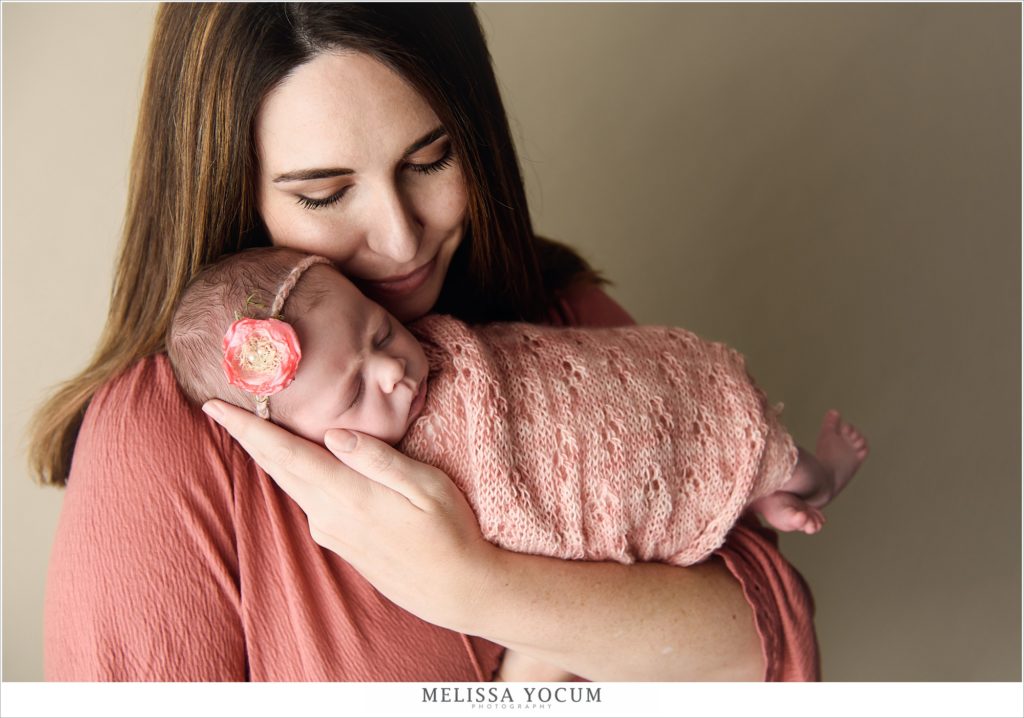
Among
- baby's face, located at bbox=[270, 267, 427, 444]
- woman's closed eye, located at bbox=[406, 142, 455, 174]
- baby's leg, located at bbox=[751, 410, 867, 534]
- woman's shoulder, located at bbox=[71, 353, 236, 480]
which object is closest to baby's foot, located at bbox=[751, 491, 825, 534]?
baby's leg, located at bbox=[751, 410, 867, 534]

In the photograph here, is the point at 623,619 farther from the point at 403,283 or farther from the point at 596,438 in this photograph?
the point at 403,283

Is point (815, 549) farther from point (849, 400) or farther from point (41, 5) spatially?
point (41, 5)

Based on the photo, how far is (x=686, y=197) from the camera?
1957 millimetres

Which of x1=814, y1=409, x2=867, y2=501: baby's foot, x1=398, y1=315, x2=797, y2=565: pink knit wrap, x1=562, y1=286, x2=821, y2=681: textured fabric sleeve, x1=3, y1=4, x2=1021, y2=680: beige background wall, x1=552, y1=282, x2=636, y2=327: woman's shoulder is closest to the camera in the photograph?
x1=398, y1=315, x2=797, y2=565: pink knit wrap

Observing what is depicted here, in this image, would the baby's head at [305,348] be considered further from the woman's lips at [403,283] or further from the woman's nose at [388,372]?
the woman's lips at [403,283]

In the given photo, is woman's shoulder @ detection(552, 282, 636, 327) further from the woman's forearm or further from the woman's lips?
the woman's forearm

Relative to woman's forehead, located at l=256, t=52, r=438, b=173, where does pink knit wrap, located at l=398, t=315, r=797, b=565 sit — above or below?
below

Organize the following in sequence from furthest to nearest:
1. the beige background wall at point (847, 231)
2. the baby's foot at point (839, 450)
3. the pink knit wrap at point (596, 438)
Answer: the beige background wall at point (847, 231)
the baby's foot at point (839, 450)
the pink knit wrap at point (596, 438)

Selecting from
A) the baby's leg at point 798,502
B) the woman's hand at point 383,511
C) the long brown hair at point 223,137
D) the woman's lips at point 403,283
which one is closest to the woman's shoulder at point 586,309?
the long brown hair at point 223,137

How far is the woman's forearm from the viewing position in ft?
3.41

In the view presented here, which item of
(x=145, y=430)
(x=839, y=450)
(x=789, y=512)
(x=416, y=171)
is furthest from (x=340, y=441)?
(x=839, y=450)

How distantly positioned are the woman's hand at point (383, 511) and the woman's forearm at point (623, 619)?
5 cm

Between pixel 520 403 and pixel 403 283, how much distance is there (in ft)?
0.94

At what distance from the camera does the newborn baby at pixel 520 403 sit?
984 mm
